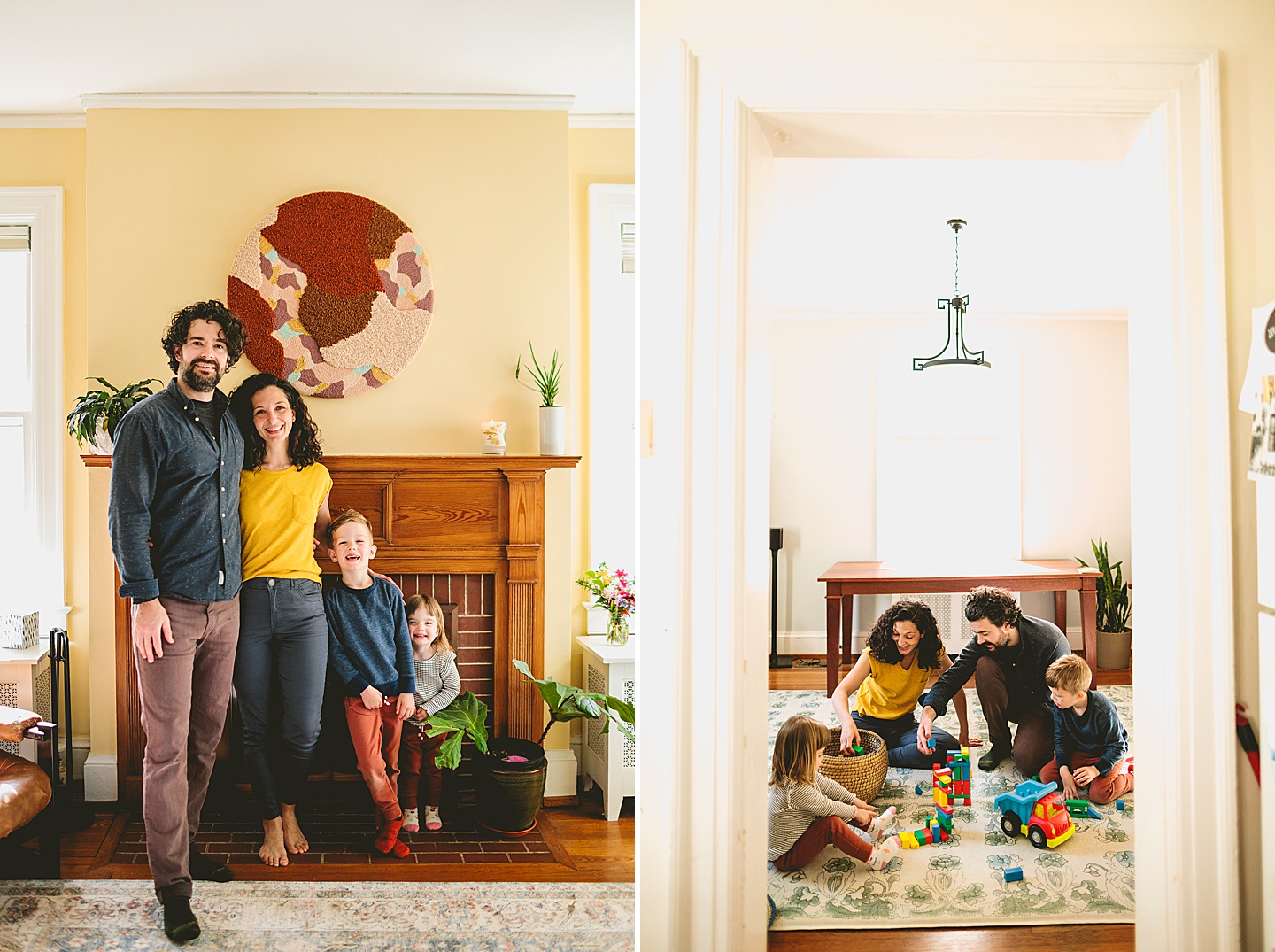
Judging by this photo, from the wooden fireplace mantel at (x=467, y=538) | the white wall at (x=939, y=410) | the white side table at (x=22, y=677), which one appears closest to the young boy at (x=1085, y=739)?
the wooden fireplace mantel at (x=467, y=538)

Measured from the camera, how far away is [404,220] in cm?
311

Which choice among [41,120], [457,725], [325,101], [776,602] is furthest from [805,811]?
[41,120]

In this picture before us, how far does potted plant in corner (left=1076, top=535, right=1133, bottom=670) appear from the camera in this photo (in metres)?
5.10

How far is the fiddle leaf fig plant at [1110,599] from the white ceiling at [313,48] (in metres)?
3.82

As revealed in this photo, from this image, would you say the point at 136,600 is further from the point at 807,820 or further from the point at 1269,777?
the point at 1269,777

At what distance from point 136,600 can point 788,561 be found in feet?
12.1

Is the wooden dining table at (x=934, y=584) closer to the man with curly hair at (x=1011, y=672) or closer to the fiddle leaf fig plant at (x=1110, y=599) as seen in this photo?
the fiddle leaf fig plant at (x=1110, y=599)

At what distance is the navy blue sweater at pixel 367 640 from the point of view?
284 centimetres

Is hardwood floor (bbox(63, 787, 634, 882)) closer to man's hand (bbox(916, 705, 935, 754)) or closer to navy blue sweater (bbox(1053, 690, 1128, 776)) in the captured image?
man's hand (bbox(916, 705, 935, 754))

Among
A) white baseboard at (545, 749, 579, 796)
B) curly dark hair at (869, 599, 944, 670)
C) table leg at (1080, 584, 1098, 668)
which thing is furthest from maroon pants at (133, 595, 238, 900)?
table leg at (1080, 584, 1098, 668)

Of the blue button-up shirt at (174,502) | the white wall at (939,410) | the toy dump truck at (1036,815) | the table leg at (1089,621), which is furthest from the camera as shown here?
the white wall at (939,410)

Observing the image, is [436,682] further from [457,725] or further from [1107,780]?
[1107,780]

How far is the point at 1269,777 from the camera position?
1.46 m

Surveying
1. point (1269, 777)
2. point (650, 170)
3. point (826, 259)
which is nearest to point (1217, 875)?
point (1269, 777)
